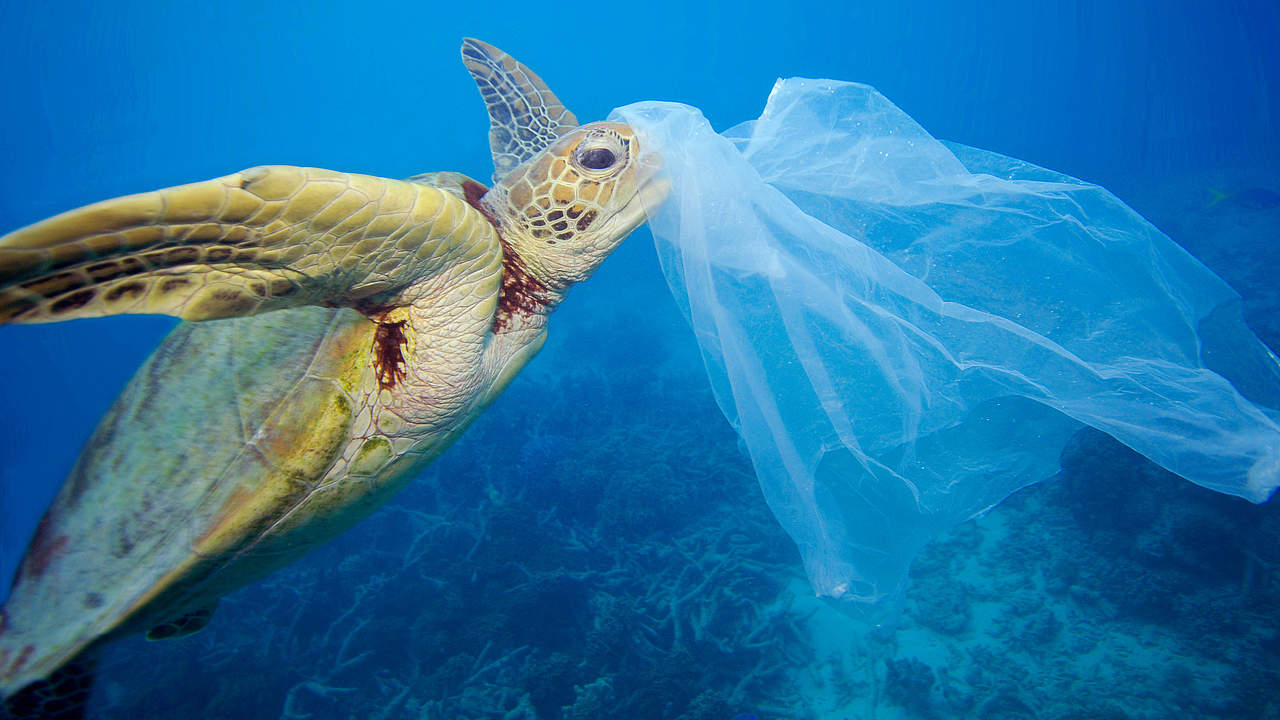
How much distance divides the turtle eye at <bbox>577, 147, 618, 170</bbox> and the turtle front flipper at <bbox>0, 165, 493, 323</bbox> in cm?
51

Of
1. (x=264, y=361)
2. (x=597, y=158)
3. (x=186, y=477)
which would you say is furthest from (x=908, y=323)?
(x=186, y=477)

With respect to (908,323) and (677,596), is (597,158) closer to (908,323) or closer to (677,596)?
(908,323)

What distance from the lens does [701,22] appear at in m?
58.1

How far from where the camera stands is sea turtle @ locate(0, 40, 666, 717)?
2.85ft

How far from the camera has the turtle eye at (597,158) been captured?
1574mm

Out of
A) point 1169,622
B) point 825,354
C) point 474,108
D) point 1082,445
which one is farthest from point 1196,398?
point 474,108

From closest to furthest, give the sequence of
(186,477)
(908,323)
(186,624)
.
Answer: (186,477), (908,323), (186,624)

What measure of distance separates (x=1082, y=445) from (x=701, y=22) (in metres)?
68.8

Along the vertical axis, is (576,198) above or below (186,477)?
above

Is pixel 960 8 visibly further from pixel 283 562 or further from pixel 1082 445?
pixel 283 562

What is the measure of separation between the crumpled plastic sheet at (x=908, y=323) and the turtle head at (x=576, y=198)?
92 mm

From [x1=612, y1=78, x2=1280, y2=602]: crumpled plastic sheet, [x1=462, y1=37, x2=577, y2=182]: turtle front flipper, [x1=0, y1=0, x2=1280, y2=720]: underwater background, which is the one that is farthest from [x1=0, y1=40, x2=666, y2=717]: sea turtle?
[x1=0, y1=0, x2=1280, y2=720]: underwater background

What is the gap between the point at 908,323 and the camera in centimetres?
154

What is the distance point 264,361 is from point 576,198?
42.3 inches
